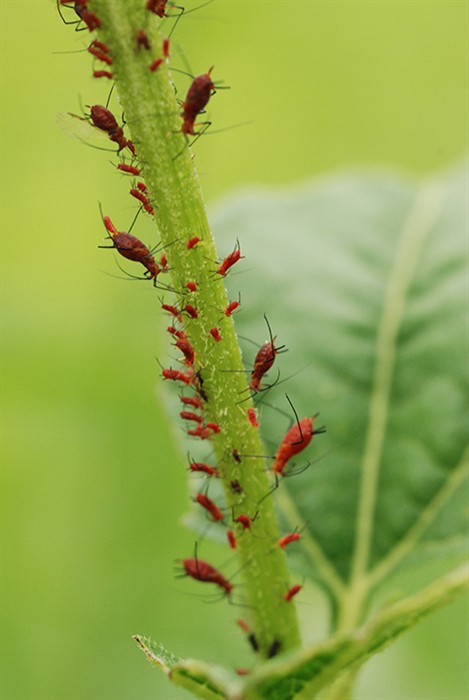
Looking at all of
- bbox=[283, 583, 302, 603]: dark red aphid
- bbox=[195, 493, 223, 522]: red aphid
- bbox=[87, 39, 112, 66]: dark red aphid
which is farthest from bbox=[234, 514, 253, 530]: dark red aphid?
bbox=[87, 39, 112, 66]: dark red aphid

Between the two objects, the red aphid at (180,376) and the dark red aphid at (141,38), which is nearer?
the dark red aphid at (141,38)

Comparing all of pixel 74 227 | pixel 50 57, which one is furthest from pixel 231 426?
pixel 50 57

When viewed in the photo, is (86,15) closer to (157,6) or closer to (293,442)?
(157,6)

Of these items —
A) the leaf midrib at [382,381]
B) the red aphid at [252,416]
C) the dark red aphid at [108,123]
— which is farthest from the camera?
the leaf midrib at [382,381]

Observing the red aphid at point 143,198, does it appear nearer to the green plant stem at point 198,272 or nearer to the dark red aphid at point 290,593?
the green plant stem at point 198,272

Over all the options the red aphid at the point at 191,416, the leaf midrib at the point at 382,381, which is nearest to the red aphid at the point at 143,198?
the red aphid at the point at 191,416

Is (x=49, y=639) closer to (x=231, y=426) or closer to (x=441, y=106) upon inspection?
(x=231, y=426)
